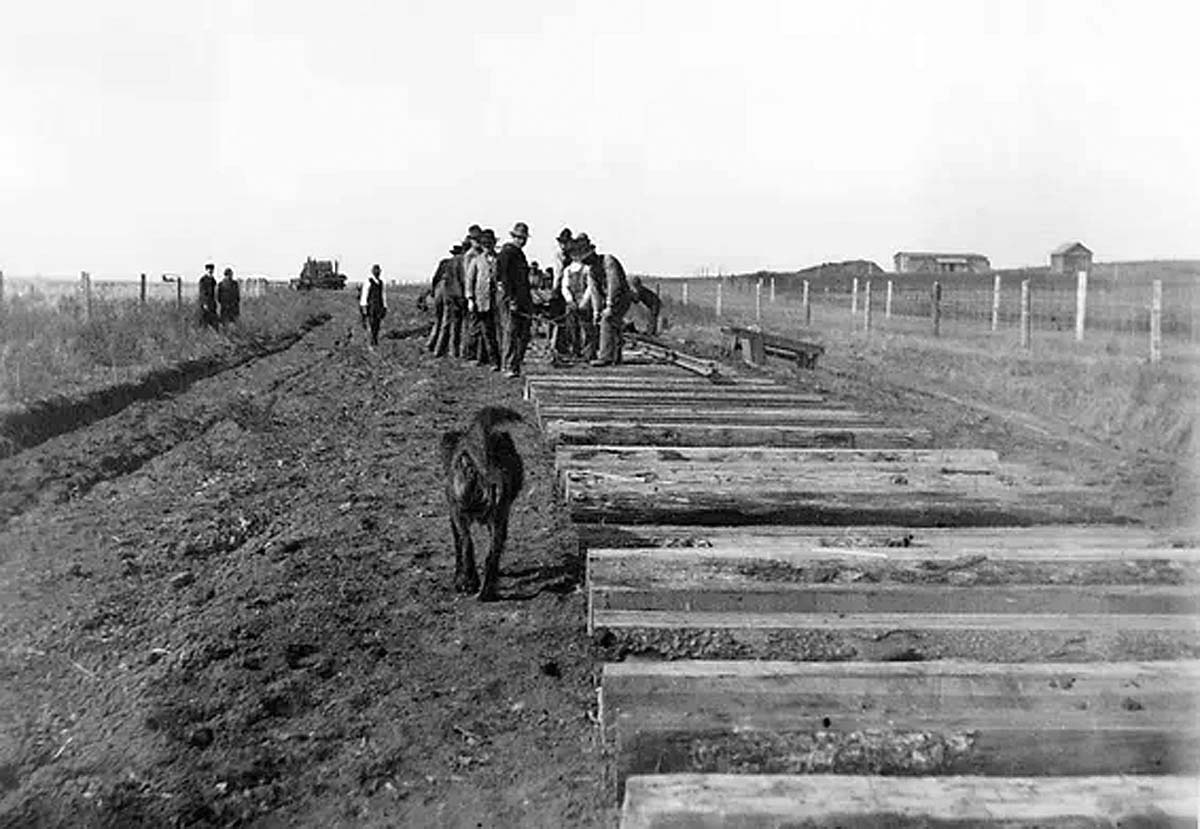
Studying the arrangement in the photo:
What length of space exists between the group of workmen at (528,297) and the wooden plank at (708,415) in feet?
12.2

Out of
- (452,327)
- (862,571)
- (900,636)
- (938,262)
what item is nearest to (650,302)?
(452,327)

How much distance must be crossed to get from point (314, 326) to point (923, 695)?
97.6 feet

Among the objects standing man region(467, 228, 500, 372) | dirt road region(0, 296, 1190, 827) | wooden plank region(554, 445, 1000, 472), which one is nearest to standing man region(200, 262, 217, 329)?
standing man region(467, 228, 500, 372)

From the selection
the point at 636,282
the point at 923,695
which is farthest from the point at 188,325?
the point at 923,695

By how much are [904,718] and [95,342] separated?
639 inches

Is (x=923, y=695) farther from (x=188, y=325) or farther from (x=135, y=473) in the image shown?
(x=188, y=325)

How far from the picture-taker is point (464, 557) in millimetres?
4973

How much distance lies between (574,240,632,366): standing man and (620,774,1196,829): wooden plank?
409 inches

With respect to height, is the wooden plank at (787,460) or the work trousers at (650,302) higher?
the work trousers at (650,302)

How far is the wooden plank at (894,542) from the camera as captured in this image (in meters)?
4.58

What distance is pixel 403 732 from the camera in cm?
370

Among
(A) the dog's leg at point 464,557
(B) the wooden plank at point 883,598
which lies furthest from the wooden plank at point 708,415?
(B) the wooden plank at point 883,598

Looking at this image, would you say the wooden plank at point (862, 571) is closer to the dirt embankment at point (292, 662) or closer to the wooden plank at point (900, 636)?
the wooden plank at point (900, 636)

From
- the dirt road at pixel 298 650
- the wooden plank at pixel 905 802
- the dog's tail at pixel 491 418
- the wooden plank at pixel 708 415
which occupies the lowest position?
the dirt road at pixel 298 650
